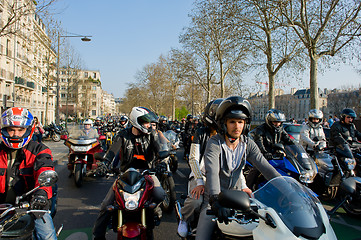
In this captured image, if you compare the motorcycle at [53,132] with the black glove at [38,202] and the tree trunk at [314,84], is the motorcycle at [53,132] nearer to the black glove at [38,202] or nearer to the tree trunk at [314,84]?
the tree trunk at [314,84]

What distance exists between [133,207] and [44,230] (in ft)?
2.67

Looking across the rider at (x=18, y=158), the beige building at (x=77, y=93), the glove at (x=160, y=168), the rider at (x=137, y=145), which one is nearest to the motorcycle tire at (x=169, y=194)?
the rider at (x=137, y=145)

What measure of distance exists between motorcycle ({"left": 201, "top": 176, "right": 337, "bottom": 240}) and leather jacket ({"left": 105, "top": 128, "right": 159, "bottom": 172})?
2.08 meters

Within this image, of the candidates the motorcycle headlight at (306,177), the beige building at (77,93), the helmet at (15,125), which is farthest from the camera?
the beige building at (77,93)

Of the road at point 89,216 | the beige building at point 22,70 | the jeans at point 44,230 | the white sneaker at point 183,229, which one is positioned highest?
the beige building at point 22,70

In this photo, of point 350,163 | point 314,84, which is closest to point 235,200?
point 350,163

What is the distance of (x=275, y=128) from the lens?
5812mm

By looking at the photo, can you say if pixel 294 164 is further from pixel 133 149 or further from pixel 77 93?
pixel 77 93

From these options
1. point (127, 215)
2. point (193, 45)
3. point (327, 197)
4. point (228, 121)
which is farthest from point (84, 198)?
point (193, 45)

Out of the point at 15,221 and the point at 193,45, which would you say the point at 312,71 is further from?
the point at 193,45

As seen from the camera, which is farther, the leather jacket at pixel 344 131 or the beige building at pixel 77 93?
the beige building at pixel 77 93

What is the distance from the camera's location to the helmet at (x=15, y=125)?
112 inches

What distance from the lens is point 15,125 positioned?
9.29 ft

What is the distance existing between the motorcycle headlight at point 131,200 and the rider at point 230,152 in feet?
2.31
